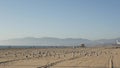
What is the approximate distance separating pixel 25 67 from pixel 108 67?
22.9 feet

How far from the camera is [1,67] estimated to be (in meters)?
23.8

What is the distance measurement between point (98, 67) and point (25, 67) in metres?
6.13

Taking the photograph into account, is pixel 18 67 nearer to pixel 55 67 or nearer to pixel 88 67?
pixel 55 67

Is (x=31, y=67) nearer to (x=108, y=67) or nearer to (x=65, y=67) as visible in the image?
(x=65, y=67)

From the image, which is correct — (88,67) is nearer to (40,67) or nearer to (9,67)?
(40,67)

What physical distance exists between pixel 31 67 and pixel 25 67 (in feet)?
1.80

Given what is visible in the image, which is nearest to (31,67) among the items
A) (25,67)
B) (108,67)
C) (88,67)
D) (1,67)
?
(25,67)

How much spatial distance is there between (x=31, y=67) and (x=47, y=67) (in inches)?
51.7

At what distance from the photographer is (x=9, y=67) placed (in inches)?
938

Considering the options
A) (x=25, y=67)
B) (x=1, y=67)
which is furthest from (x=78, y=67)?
(x=1, y=67)

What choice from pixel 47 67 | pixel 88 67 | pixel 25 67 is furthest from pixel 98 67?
pixel 25 67

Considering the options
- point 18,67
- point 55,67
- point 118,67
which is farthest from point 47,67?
point 118,67

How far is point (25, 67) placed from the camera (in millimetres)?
23891

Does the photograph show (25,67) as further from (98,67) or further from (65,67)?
(98,67)
